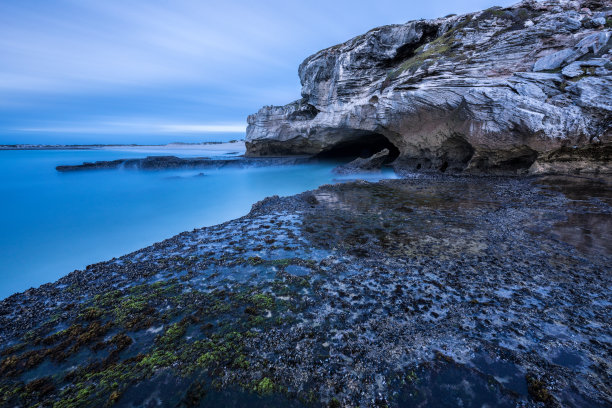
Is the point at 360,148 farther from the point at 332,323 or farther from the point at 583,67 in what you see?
the point at 332,323

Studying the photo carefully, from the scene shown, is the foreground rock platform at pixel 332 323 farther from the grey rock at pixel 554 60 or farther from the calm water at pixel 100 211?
the grey rock at pixel 554 60

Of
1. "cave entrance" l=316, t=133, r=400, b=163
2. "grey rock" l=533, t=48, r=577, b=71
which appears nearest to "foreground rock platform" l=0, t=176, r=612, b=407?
"grey rock" l=533, t=48, r=577, b=71

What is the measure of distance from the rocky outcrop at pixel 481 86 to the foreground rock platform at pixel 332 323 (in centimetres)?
955

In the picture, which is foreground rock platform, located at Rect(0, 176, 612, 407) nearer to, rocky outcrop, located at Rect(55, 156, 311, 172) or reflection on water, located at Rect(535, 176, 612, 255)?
reflection on water, located at Rect(535, 176, 612, 255)

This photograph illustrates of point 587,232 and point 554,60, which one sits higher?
point 554,60

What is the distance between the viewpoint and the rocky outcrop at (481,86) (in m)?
15.3

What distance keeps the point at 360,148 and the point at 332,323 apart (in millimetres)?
39335

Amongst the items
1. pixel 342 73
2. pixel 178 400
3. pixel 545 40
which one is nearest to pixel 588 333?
pixel 178 400

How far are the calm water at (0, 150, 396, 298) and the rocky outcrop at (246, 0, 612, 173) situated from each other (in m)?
8.89

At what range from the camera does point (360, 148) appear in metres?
41.6

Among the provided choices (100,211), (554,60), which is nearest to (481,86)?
(554,60)

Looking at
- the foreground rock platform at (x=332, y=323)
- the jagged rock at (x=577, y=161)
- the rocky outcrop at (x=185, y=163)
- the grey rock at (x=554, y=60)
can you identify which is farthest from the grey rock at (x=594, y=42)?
the rocky outcrop at (x=185, y=163)

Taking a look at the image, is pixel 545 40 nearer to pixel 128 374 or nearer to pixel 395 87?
pixel 395 87

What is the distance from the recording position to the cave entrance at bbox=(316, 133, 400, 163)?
33.6 m
